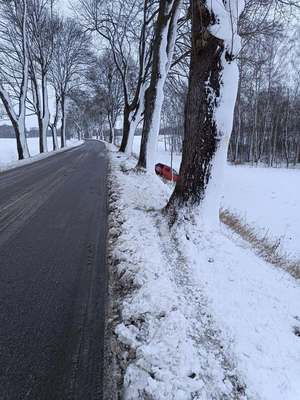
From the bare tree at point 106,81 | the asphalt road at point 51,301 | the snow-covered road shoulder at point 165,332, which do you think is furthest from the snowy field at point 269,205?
the bare tree at point 106,81

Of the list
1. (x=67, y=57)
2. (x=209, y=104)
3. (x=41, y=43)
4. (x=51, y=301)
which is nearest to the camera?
(x=51, y=301)

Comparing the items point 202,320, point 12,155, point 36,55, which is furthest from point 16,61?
point 202,320

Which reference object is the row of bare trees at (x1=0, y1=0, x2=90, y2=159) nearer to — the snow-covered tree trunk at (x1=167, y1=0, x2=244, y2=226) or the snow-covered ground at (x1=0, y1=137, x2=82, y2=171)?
the snow-covered ground at (x1=0, y1=137, x2=82, y2=171)

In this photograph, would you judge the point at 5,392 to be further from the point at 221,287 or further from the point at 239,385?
the point at 221,287

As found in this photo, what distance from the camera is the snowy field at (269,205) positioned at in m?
9.43

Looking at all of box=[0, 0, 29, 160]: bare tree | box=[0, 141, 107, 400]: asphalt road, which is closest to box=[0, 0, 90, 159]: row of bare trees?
box=[0, 0, 29, 160]: bare tree

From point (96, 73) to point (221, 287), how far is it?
88.8ft

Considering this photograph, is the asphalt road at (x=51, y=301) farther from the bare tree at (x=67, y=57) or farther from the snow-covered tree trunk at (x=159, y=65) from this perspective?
the bare tree at (x=67, y=57)

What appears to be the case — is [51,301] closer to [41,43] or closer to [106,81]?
[41,43]

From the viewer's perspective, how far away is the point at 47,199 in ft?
22.9

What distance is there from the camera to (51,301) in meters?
2.94

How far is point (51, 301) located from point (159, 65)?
905 centimetres

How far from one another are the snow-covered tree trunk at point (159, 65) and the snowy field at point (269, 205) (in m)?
4.62

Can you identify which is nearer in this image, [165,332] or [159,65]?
[165,332]
